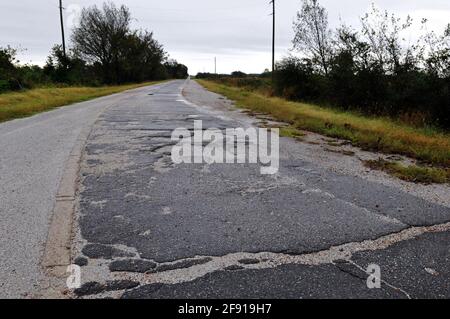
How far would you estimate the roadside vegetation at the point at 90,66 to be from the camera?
24783 mm

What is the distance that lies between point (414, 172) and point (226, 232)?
3.47 metres

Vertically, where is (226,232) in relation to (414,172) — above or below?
below

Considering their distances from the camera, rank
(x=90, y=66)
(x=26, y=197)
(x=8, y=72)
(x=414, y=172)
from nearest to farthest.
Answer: (x=26, y=197) < (x=414, y=172) < (x=8, y=72) < (x=90, y=66)

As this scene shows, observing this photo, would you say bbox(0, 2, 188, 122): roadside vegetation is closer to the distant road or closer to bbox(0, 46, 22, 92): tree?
bbox(0, 46, 22, 92): tree

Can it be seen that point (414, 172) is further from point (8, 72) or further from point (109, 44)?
point (109, 44)

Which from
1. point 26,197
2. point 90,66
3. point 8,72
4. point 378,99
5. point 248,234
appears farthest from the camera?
point 90,66

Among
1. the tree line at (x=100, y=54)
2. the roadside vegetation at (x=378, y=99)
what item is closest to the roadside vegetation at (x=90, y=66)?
the tree line at (x=100, y=54)

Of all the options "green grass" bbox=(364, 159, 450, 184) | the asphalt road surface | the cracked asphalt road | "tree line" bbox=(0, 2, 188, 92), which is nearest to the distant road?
the asphalt road surface

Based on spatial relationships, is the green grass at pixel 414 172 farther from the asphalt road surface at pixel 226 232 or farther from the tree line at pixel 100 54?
the tree line at pixel 100 54

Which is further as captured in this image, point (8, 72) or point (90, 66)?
point (90, 66)

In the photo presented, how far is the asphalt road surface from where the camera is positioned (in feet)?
8.54

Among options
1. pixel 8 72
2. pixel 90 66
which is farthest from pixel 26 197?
pixel 90 66

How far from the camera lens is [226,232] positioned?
11.2ft

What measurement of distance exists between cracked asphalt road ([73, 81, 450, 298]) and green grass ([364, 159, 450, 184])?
721 mm
